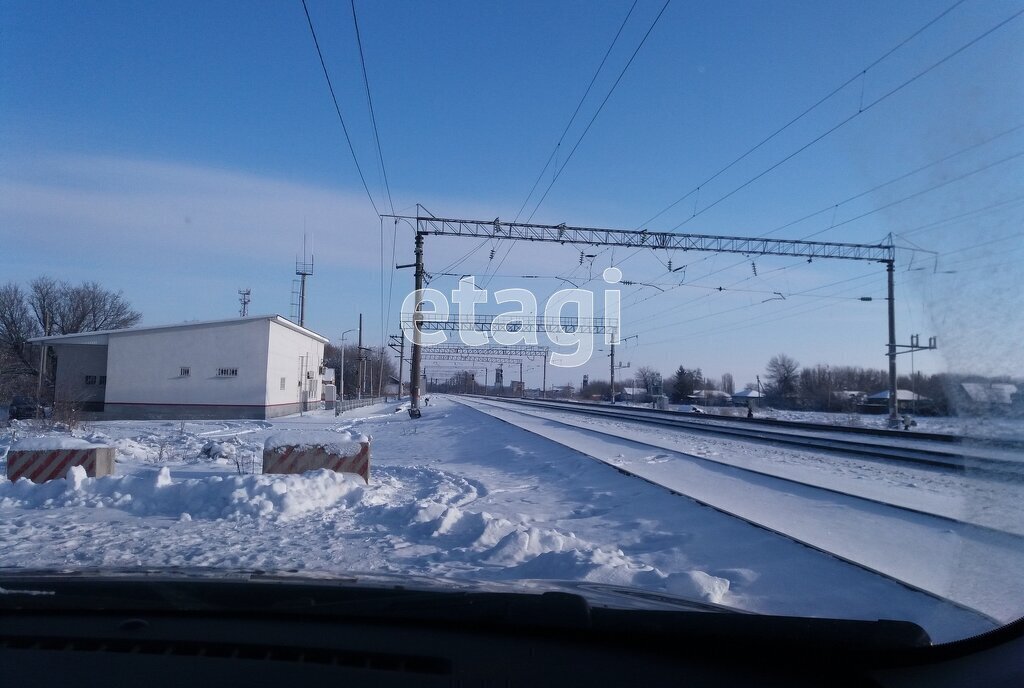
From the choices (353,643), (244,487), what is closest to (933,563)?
(353,643)

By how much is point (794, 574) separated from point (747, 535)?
1465 mm

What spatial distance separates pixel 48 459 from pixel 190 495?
3519mm

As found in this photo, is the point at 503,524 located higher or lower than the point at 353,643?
lower

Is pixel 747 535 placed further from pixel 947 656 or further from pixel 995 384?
pixel 947 656

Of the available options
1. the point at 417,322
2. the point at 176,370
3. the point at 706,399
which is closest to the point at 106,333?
the point at 176,370

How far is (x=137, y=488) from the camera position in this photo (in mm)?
11414

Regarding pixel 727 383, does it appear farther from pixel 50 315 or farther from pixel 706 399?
pixel 50 315

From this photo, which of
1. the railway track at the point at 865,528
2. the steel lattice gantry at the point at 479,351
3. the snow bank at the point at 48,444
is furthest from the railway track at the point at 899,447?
the steel lattice gantry at the point at 479,351

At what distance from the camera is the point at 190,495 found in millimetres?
11000

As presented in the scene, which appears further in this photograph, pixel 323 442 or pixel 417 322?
pixel 417 322

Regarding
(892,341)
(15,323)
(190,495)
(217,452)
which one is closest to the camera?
(190,495)

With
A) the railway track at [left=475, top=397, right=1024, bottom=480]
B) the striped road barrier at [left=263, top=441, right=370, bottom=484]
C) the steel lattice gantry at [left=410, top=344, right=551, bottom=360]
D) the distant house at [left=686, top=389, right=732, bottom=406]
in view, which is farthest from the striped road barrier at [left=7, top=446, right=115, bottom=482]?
the distant house at [left=686, top=389, right=732, bottom=406]

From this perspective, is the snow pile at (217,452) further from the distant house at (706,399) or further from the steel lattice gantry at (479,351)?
the distant house at (706,399)

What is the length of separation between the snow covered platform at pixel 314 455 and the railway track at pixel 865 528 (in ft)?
16.9
